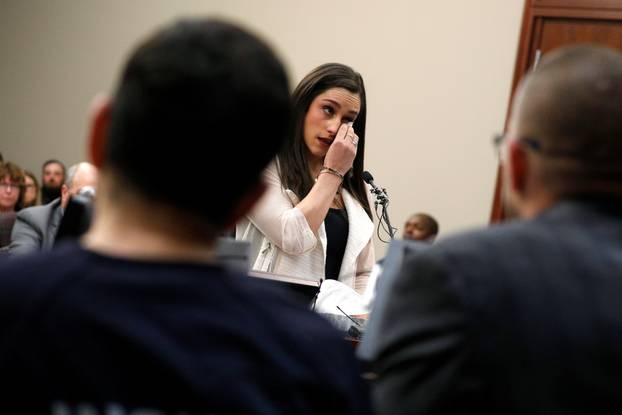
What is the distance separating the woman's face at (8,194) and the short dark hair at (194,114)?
4.86 metres

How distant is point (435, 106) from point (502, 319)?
5231mm

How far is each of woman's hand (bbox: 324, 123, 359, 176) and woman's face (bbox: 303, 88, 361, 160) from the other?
0.14 ft

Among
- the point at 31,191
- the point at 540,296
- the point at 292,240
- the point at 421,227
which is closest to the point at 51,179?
the point at 31,191

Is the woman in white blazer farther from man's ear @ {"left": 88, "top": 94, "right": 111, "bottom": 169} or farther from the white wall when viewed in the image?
the white wall

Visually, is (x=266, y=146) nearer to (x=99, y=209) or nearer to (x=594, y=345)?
(x=99, y=209)

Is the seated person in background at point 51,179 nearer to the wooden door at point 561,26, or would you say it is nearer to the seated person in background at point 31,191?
the seated person in background at point 31,191

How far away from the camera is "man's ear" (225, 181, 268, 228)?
2.86ft

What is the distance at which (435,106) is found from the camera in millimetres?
6074

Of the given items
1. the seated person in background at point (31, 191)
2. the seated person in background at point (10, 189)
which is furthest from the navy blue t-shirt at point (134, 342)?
the seated person in background at point (31, 191)

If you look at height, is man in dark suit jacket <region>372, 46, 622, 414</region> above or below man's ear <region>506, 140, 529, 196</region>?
below

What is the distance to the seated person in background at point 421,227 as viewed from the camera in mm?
5773

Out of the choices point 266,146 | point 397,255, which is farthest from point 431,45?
point 266,146

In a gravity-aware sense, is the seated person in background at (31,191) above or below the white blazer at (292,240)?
below

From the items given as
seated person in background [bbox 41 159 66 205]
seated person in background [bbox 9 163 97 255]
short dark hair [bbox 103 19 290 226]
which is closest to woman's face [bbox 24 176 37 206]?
seated person in background [bbox 41 159 66 205]
